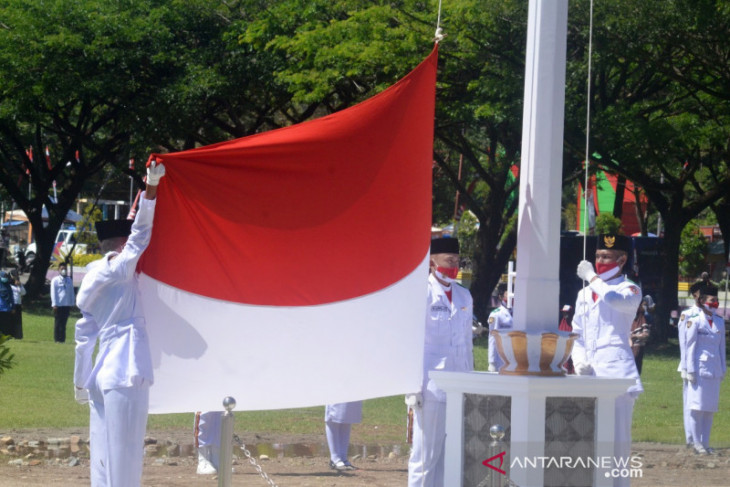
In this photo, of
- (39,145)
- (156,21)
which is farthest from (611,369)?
(39,145)

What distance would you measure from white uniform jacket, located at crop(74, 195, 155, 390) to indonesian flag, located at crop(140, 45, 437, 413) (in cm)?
16

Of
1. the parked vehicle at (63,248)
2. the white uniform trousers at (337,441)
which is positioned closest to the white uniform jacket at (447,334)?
the white uniform trousers at (337,441)

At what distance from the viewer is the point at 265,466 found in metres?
10.5

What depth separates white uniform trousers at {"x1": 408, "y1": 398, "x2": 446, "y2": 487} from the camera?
8.16 m

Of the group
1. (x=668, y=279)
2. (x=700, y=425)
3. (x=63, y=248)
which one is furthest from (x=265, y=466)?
(x=63, y=248)

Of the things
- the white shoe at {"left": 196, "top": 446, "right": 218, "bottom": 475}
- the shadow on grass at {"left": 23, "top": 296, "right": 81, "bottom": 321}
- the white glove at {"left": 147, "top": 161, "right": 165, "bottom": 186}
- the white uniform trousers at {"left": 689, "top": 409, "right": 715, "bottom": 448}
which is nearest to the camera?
the white glove at {"left": 147, "top": 161, "right": 165, "bottom": 186}

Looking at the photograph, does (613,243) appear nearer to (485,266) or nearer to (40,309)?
(485,266)

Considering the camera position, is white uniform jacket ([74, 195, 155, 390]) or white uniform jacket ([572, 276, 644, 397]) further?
white uniform jacket ([572, 276, 644, 397])

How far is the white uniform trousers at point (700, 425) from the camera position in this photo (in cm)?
1234

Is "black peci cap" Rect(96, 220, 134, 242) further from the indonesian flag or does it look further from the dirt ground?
the dirt ground

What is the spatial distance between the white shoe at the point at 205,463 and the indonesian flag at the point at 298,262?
9.95 feet

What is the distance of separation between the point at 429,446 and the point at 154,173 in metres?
3.00

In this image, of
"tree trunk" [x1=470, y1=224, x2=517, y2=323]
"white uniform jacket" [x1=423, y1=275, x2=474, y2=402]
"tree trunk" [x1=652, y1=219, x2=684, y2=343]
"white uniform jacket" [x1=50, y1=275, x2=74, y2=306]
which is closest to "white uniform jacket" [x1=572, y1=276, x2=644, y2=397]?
"white uniform jacket" [x1=423, y1=275, x2=474, y2=402]

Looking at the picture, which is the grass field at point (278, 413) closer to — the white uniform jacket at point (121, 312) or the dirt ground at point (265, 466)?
the dirt ground at point (265, 466)
